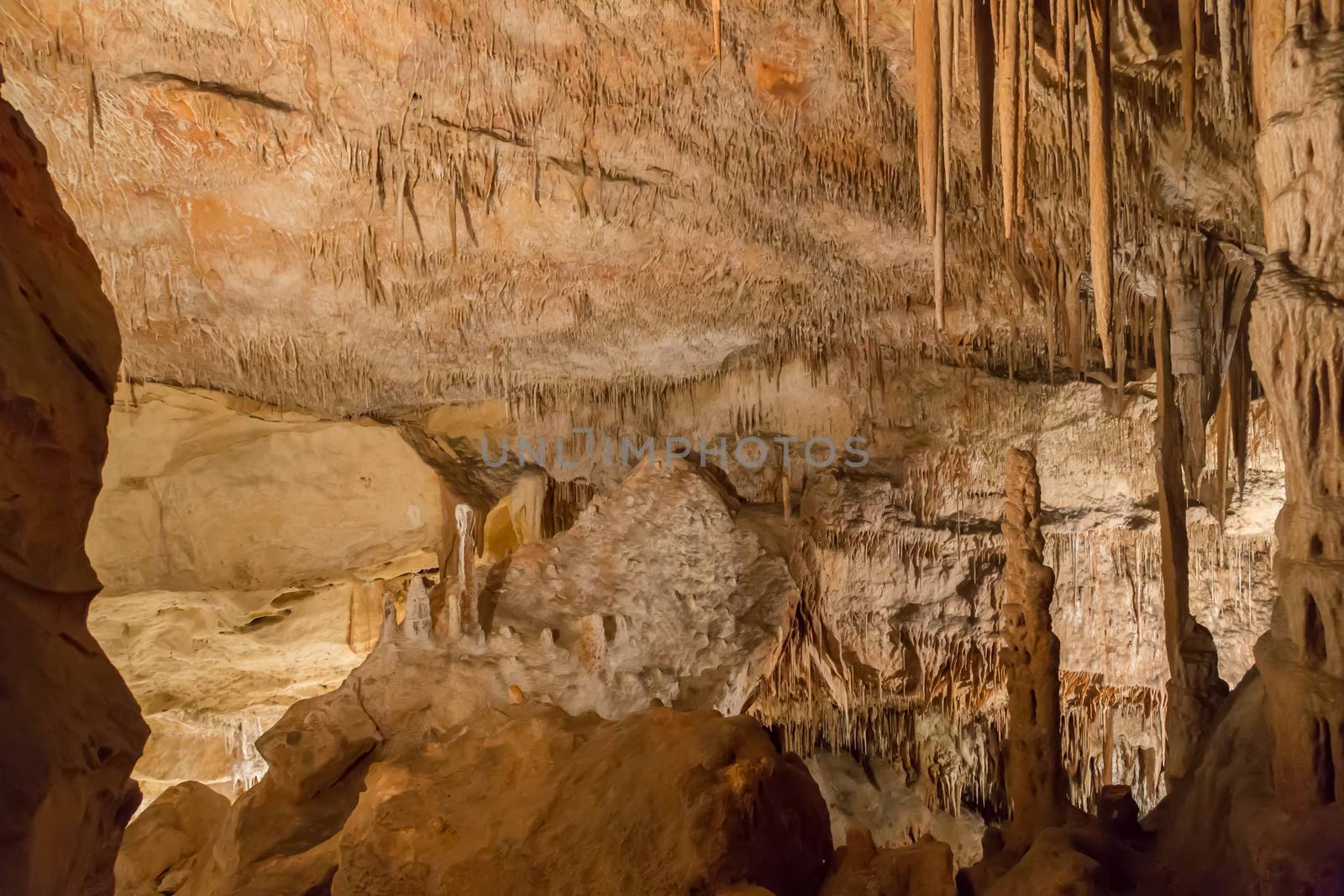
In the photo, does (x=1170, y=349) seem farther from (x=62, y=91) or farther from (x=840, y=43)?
(x=62, y=91)

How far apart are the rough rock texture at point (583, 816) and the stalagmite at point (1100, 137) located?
88.6 inches

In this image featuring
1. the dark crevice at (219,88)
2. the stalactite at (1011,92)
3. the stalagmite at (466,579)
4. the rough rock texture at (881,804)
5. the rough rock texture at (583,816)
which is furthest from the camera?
the rough rock texture at (881,804)

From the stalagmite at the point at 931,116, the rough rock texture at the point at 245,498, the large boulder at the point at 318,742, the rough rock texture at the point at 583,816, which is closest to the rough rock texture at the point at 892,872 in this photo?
the rough rock texture at the point at 583,816

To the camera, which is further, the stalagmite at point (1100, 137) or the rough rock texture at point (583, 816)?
the rough rock texture at point (583, 816)

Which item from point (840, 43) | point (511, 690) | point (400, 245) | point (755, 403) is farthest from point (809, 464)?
point (840, 43)

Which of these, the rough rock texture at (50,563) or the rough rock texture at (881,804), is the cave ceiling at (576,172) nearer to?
the rough rock texture at (50,563)

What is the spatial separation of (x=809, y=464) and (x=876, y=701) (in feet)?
7.00

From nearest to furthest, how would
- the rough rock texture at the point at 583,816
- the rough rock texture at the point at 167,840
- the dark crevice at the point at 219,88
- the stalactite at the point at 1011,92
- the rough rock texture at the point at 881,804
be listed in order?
the stalactite at the point at 1011,92, the rough rock texture at the point at 583,816, the dark crevice at the point at 219,88, the rough rock texture at the point at 167,840, the rough rock texture at the point at 881,804

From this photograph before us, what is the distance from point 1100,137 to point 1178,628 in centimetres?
243

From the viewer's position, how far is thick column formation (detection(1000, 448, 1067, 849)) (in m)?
4.06

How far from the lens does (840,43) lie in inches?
161

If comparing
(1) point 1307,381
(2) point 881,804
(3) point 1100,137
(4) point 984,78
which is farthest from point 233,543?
(1) point 1307,381

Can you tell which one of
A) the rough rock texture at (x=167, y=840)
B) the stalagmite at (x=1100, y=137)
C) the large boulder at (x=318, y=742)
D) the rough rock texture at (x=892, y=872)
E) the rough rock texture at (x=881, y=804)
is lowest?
the rough rock texture at (x=881, y=804)

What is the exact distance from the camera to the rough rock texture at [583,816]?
11.5 ft
